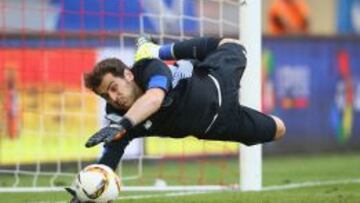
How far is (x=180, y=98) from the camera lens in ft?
28.5

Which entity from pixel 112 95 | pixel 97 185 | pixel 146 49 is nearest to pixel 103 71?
pixel 112 95

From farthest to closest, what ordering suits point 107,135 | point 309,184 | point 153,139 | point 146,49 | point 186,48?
point 153,139 < point 309,184 < point 186,48 < point 146,49 < point 107,135

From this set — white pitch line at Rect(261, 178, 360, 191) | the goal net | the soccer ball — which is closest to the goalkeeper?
the soccer ball

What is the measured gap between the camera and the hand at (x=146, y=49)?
8812mm

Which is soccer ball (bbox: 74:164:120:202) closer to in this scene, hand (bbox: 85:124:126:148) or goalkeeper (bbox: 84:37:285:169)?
goalkeeper (bbox: 84:37:285:169)

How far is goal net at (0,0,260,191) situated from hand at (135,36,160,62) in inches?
156

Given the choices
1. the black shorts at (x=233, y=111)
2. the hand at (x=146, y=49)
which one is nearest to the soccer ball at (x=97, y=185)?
the hand at (x=146, y=49)

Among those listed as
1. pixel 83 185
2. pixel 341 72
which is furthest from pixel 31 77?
pixel 83 185

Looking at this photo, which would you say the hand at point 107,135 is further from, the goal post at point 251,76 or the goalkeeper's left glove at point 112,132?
the goal post at point 251,76

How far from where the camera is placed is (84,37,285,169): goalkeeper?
8.16 metres

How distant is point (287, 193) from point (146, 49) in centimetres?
272

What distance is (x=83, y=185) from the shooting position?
807cm

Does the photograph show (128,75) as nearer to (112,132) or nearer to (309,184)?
(112,132)

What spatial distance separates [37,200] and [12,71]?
17.2ft
